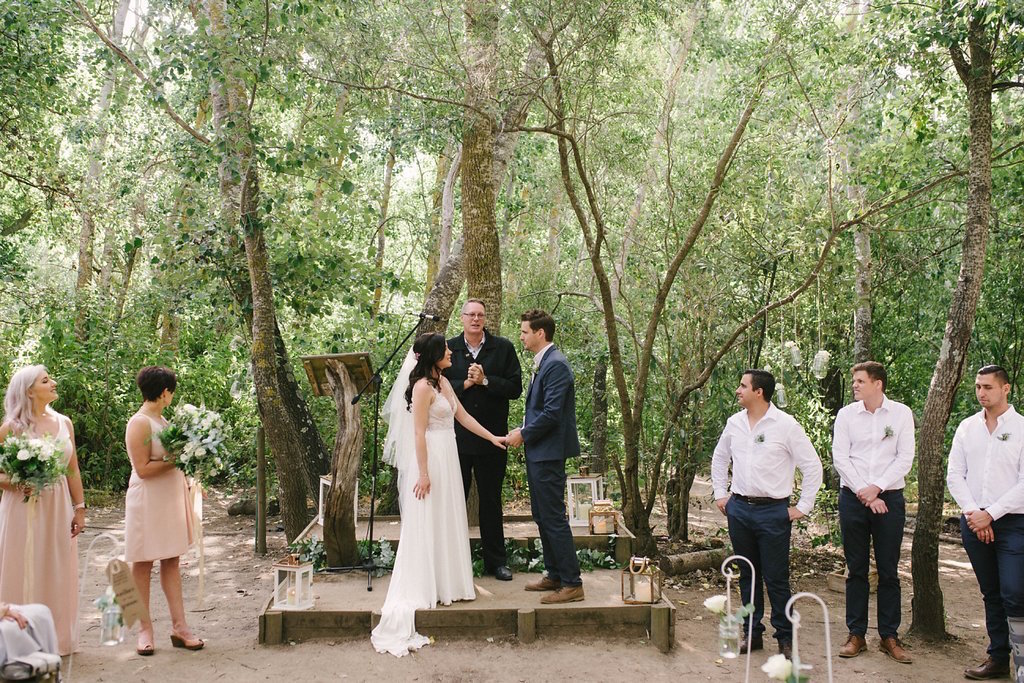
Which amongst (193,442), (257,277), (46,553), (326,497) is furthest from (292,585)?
(257,277)

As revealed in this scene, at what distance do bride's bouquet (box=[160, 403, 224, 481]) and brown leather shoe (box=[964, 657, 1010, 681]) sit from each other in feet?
15.2

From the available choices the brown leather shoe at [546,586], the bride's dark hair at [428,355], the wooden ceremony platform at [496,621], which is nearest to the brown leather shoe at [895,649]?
the wooden ceremony platform at [496,621]

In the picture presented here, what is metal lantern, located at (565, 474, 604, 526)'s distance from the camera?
279 inches

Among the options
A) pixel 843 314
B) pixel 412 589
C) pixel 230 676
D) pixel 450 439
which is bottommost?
pixel 230 676

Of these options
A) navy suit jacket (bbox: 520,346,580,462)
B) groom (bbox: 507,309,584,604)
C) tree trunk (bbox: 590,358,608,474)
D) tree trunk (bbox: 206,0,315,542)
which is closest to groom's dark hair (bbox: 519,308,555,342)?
groom (bbox: 507,309,584,604)

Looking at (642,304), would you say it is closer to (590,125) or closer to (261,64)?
(590,125)

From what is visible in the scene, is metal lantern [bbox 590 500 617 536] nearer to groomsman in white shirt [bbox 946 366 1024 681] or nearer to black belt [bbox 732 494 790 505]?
black belt [bbox 732 494 790 505]

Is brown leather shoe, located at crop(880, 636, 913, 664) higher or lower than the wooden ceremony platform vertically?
lower

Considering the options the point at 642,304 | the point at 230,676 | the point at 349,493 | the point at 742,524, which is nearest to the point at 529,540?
the point at 349,493

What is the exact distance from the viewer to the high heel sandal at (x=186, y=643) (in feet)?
16.8

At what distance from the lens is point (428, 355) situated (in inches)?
210

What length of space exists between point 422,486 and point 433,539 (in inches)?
14.9

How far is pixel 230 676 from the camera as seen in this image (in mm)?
4676

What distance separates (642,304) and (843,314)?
9.10 feet
